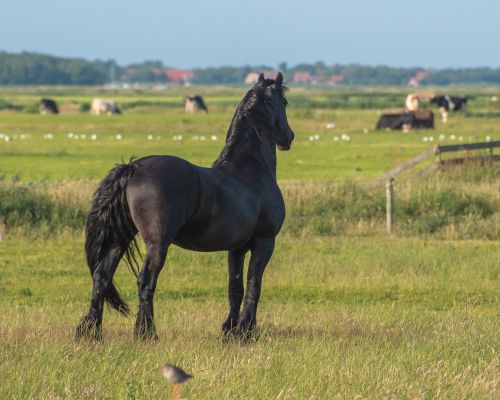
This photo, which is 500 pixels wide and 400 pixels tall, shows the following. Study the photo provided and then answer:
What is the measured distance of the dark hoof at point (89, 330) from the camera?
34.0ft

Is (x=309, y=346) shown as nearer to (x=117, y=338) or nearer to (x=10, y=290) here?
(x=117, y=338)

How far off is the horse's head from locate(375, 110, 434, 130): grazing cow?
54.5 m

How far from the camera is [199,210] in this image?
10461mm

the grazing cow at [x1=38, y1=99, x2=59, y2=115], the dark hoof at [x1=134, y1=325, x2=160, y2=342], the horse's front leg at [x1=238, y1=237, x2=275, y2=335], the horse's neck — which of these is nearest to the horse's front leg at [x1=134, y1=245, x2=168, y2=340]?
the dark hoof at [x1=134, y1=325, x2=160, y2=342]

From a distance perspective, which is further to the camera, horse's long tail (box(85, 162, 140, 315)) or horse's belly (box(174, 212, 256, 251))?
horse's belly (box(174, 212, 256, 251))

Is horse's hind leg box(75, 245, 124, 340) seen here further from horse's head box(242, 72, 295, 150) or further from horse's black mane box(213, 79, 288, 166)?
horse's head box(242, 72, 295, 150)

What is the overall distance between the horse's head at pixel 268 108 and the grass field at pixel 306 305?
6.42 feet

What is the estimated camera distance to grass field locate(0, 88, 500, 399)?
8.67 metres

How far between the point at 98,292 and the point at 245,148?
2212mm

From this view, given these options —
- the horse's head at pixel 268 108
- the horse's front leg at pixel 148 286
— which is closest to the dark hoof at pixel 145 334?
the horse's front leg at pixel 148 286

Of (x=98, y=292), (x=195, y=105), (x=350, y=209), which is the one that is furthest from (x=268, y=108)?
(x=195, y=105)

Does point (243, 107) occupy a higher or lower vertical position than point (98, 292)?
higher

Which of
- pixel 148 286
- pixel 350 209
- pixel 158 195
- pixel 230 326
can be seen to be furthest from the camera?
pixel 350 209

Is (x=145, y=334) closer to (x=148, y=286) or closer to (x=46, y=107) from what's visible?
(x=148, y=286)
